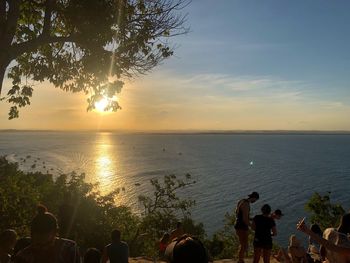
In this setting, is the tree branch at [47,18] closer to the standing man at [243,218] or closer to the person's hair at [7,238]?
the person's hair at [7,238]

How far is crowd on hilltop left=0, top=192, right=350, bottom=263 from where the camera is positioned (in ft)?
9.59

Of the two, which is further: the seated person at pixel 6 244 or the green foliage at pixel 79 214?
the green foliage at pixel 79 214

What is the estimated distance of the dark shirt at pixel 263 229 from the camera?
10047mm

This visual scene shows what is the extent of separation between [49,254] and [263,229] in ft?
24.4

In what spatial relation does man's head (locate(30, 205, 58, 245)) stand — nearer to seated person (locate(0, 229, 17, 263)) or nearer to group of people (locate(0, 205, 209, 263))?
group of people (locate(0, 205, 209, 263))

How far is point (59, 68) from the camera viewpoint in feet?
38.6

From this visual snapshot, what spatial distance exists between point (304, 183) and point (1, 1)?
86433 mm

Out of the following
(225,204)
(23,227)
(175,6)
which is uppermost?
(175,6)

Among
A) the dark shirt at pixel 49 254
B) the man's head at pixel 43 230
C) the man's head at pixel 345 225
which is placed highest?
the man's head at pixel 43 230

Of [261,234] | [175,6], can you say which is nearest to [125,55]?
[175,6]

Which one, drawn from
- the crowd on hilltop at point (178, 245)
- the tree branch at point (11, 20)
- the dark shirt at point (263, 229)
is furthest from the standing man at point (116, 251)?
the tree branch at point (11, 20)

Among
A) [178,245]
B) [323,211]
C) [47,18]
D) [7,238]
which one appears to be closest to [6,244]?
[7,238]

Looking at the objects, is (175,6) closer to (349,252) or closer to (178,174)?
(349,252)

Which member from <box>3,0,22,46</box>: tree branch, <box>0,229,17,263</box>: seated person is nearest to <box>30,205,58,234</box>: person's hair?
<box>0,229,17,263</box>: seated person
